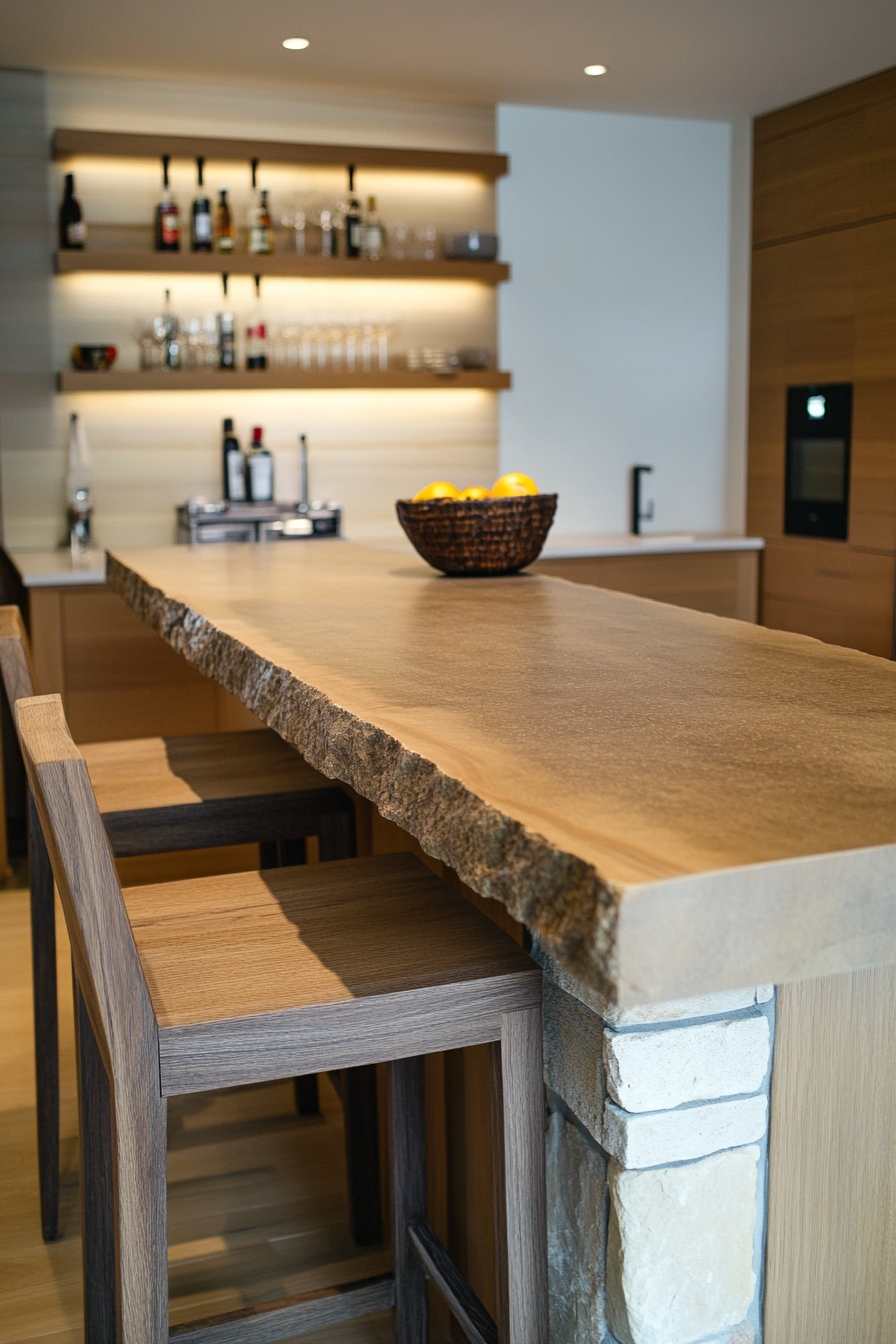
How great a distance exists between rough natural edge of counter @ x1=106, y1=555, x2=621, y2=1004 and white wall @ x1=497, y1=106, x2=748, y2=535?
11.7 ft

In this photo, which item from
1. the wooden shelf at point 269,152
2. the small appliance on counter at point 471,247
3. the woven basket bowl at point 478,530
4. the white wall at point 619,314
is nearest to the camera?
the woven basket bowl at point 478,530

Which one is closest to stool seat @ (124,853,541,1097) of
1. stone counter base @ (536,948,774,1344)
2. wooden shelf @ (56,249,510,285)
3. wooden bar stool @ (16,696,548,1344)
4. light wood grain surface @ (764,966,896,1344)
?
wooden bar stool @ (16,696,548,1344)

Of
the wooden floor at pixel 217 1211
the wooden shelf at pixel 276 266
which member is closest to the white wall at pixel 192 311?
the wooden shelf at pixel 276 266

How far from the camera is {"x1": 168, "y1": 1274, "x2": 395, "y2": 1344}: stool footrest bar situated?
138 centimetres

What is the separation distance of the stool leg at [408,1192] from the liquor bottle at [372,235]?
11.3ft

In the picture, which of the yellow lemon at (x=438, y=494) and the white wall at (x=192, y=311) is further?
the white wall at (x=192, y=311)

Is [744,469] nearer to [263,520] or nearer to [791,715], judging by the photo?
[263,520]

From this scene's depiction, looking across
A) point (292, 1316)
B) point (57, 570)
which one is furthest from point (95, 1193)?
point (57, 570)

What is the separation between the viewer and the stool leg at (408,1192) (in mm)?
1563

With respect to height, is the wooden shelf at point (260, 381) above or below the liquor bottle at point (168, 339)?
below

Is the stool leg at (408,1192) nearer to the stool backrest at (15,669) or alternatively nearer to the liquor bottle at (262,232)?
the stool backrest at (15,669)

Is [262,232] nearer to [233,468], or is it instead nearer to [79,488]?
[233,468]

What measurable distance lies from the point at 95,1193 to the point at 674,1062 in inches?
32.8

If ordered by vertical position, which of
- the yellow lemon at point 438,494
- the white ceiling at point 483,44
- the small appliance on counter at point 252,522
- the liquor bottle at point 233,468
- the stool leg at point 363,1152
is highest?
the white ceiling at point 483,44
